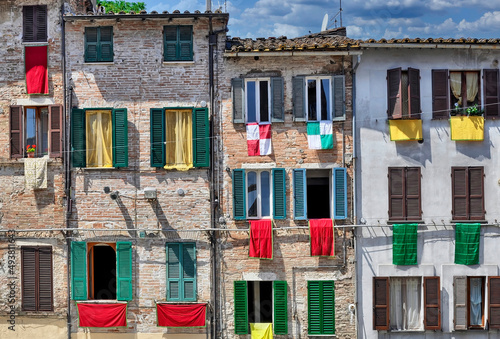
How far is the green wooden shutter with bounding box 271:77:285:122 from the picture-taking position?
18500 mm

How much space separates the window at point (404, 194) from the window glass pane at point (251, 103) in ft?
15.5

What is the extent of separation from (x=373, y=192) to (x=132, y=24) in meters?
9.47

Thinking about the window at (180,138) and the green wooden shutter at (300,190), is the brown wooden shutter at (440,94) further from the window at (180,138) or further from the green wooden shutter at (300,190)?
the window at (180,138)

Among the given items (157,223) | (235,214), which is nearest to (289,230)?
(235,214)

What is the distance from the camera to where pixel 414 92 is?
60.2 feet

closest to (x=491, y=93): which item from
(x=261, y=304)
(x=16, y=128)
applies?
(x=261, y=304)

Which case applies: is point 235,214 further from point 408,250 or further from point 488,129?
point 488,129

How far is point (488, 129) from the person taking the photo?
18500 millimetres

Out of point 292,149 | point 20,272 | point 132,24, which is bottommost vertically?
point 20,272

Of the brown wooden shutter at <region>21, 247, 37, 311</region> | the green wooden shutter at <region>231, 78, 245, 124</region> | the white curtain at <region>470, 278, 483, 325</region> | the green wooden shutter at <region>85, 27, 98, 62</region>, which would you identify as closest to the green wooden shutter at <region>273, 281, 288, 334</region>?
the green wooden shutter at <region>231, 78, 245, 124</region>

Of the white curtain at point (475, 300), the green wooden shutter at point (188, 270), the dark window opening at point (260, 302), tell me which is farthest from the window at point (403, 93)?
the green wooden shutter at point (188, 270)

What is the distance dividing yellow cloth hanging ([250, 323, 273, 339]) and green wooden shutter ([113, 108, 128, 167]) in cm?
666

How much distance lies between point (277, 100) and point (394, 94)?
12.2 feet

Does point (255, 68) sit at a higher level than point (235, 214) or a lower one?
higher
